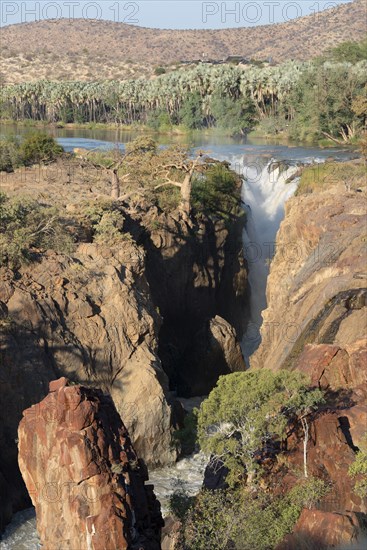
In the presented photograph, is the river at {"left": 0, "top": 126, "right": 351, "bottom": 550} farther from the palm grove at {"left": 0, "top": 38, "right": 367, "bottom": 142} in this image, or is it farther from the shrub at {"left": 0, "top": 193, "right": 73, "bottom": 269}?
the shrub at {"left": 0, "top": 193, "right": 73, "bottom": 269}

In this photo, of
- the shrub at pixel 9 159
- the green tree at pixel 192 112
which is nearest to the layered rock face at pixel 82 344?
the shrub at pixel 9 159

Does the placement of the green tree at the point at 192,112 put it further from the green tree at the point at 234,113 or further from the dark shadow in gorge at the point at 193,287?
the dark shadow in gorge at the point at 193,287

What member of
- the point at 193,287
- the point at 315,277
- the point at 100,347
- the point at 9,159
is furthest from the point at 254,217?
the point at 100,347

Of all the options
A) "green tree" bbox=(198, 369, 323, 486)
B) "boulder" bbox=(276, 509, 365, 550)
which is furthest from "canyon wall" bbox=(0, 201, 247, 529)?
"boulder" bbox=(276, 509, 365, 550)

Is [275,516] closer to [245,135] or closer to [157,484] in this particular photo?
[157,484]

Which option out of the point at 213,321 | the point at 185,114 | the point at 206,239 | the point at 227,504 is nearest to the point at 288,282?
the point at 213,321

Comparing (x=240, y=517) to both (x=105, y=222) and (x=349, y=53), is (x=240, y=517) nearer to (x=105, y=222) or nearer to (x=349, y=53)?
(x=105, y=222)
